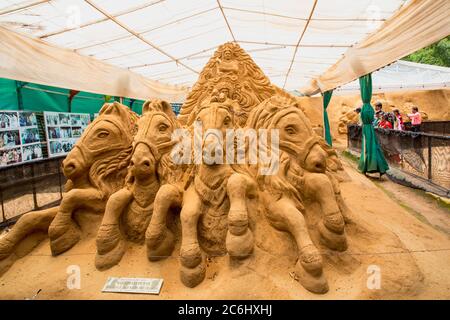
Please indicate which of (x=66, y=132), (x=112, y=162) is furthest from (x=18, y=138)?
(x=112, y=162)

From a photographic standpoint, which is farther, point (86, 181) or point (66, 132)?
point (66, 132)

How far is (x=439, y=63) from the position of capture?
19.2 m

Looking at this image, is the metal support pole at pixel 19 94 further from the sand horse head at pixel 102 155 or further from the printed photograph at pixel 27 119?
the sand horse head at pixel 102 155

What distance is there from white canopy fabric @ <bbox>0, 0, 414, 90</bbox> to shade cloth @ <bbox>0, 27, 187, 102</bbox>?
0.75ft

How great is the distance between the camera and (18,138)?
460 centimetres

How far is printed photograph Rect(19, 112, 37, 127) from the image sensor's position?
4.71 m

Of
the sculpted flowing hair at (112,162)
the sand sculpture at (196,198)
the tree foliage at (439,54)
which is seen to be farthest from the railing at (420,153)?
the tree foliage at (439,54)

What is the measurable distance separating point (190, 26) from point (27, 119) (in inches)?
127

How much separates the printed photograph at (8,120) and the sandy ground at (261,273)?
8.29 feet

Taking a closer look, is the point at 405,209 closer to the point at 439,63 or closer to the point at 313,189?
the point at 313,189

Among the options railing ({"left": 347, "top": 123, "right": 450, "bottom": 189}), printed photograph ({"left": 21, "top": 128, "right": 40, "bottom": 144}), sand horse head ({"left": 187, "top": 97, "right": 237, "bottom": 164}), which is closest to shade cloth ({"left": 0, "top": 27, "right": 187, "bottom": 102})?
printed photograph ({"left": 21, "top": 128, "right": 40, "bottom": 144})

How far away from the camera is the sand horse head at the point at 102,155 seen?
2.86 m

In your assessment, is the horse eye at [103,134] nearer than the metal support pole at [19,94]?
Yes

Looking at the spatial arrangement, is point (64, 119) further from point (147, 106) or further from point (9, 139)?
point (147, 106)
